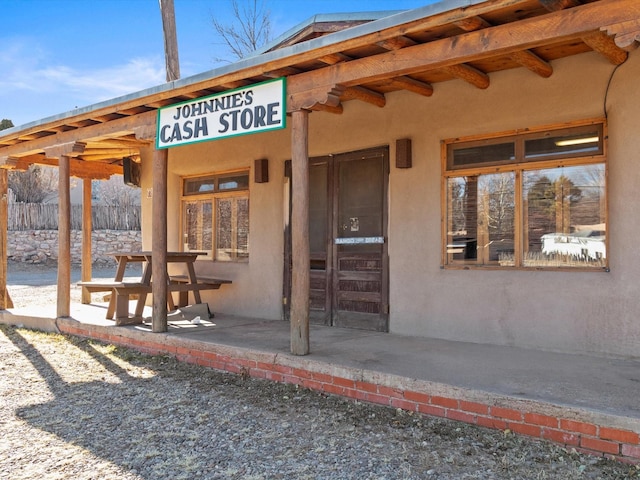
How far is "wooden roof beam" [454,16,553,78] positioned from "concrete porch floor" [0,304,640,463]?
248cm

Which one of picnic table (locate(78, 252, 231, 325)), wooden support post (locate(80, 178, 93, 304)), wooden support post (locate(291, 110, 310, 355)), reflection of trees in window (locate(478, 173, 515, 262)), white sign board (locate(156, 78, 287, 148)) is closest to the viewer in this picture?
wooden support post (locate(291, 110, 310, 355))

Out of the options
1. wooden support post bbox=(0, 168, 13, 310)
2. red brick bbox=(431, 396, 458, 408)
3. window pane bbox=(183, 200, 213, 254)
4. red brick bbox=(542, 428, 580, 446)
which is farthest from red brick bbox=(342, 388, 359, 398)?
wooden support post bbox=(0, 168, 13, 310)

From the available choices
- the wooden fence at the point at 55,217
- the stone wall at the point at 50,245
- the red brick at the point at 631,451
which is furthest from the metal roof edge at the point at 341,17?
the wooden fence at the point at 55,217

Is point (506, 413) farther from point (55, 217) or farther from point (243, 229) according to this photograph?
point (55, 217)

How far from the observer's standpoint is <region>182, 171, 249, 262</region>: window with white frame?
802cm

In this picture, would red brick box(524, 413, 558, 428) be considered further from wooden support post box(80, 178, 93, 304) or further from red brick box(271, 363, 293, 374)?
wooden support post box(80, 178, 93, 304)

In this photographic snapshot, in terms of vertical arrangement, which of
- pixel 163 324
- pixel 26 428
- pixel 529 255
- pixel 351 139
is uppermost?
pixel 351 139

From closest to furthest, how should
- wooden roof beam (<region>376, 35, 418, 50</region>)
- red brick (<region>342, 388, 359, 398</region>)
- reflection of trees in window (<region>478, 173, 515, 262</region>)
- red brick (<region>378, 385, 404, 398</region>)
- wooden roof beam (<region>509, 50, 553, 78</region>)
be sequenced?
red brick (<region>378, 385, 404, 398</region>), wooden roof beam (<region>376, 35, 418, 50</region>), red brick (<region>342, 388, 359, 398</region>), wooden roof beam (<region>509, 50, 553, 78</region>), reflection of trees in window (<region>478, 173, 515, 262</region>)

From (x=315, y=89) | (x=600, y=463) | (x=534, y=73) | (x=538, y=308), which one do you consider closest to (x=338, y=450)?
(x=600, y=463)

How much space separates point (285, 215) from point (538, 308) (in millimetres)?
3381

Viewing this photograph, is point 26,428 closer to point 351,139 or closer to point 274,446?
point 274,446

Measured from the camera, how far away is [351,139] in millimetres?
6668

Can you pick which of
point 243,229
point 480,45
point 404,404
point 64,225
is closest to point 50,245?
point 64,225

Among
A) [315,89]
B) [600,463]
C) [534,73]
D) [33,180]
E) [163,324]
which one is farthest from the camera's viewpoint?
[33,180]
